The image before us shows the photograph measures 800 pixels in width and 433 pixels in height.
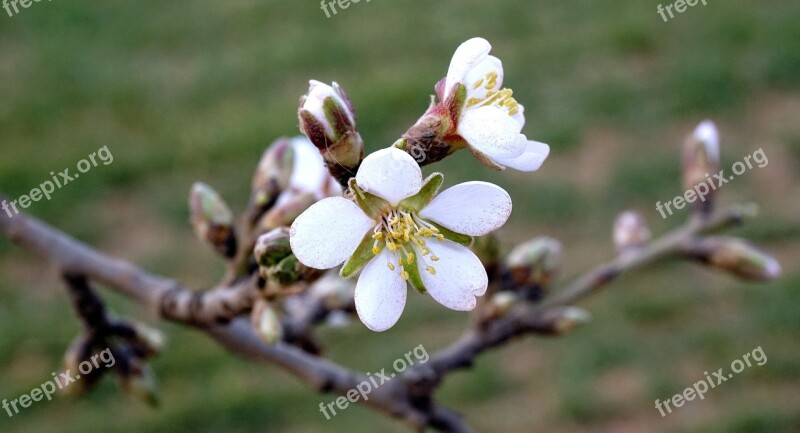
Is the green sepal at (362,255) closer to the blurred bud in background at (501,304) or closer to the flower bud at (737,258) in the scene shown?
the blurred bud in background at (501,304)

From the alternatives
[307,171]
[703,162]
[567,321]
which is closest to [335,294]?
[307,171]

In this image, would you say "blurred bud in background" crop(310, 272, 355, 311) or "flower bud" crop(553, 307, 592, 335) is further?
"blurred bud in background" crop(310, 272, 355, 311)

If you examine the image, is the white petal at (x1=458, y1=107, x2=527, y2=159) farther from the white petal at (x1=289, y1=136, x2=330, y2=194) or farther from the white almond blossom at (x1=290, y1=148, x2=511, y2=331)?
the white petal at (x1=289, y1=136, x2=330, y2=194)

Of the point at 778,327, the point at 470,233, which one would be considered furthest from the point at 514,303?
the point at 778,327

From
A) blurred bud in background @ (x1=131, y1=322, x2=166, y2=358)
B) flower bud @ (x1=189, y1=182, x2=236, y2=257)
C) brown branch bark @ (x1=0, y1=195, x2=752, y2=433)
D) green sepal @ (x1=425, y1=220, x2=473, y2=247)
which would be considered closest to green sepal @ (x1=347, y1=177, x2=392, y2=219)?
green sepal @ (x1=425, y1=220, x2=473, y2=247)

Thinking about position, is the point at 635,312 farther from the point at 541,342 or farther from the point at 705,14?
the point at 705,14

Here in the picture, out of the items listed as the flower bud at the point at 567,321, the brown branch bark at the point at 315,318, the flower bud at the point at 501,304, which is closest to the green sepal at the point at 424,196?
the brown branch bark at the point at 315,318
